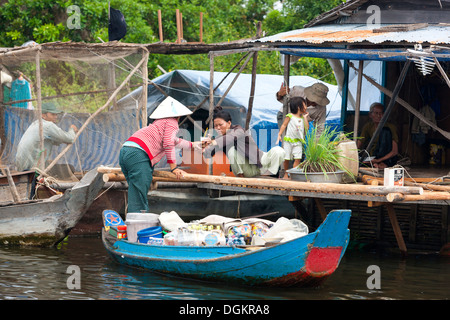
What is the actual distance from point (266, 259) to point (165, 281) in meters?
1.41

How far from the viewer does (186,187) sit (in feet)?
36.5

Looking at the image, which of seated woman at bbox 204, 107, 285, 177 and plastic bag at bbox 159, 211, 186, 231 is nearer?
plastic bag at bbox 159, 211, 186, 231

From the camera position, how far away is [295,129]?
9.22m

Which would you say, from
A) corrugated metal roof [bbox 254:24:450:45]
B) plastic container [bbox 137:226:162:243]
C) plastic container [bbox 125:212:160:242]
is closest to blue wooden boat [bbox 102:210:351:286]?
plastic container [bbox 137:226:162:243]

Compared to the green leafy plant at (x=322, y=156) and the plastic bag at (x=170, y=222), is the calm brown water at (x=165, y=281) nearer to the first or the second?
the plastic bag at (x=170, y=222)

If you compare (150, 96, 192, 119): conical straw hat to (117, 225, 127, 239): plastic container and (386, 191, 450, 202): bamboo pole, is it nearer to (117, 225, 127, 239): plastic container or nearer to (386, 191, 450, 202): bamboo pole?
(117, 225, 127, 239): plastic container

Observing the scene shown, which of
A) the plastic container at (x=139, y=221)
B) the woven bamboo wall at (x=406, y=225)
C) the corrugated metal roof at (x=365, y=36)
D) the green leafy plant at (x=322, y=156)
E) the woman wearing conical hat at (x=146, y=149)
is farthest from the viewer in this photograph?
the woven bamboo wall at (x=406, y=225)

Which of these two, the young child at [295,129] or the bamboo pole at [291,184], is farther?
the young child at [295,129]

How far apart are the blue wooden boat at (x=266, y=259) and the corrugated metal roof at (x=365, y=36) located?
10.0ft

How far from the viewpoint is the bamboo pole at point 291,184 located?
7.97m

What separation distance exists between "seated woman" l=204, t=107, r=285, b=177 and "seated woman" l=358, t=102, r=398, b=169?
5.20 feet

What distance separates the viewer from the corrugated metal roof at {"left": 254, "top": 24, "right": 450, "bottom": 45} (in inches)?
348

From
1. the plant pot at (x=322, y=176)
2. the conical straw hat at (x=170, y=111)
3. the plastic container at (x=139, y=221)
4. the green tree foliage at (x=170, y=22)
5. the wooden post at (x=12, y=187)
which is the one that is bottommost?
the plastic container at (x=139, y=221)

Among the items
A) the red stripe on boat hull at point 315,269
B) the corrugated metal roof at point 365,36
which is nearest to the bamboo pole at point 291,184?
the red stripe on boat hull at point 315,269
